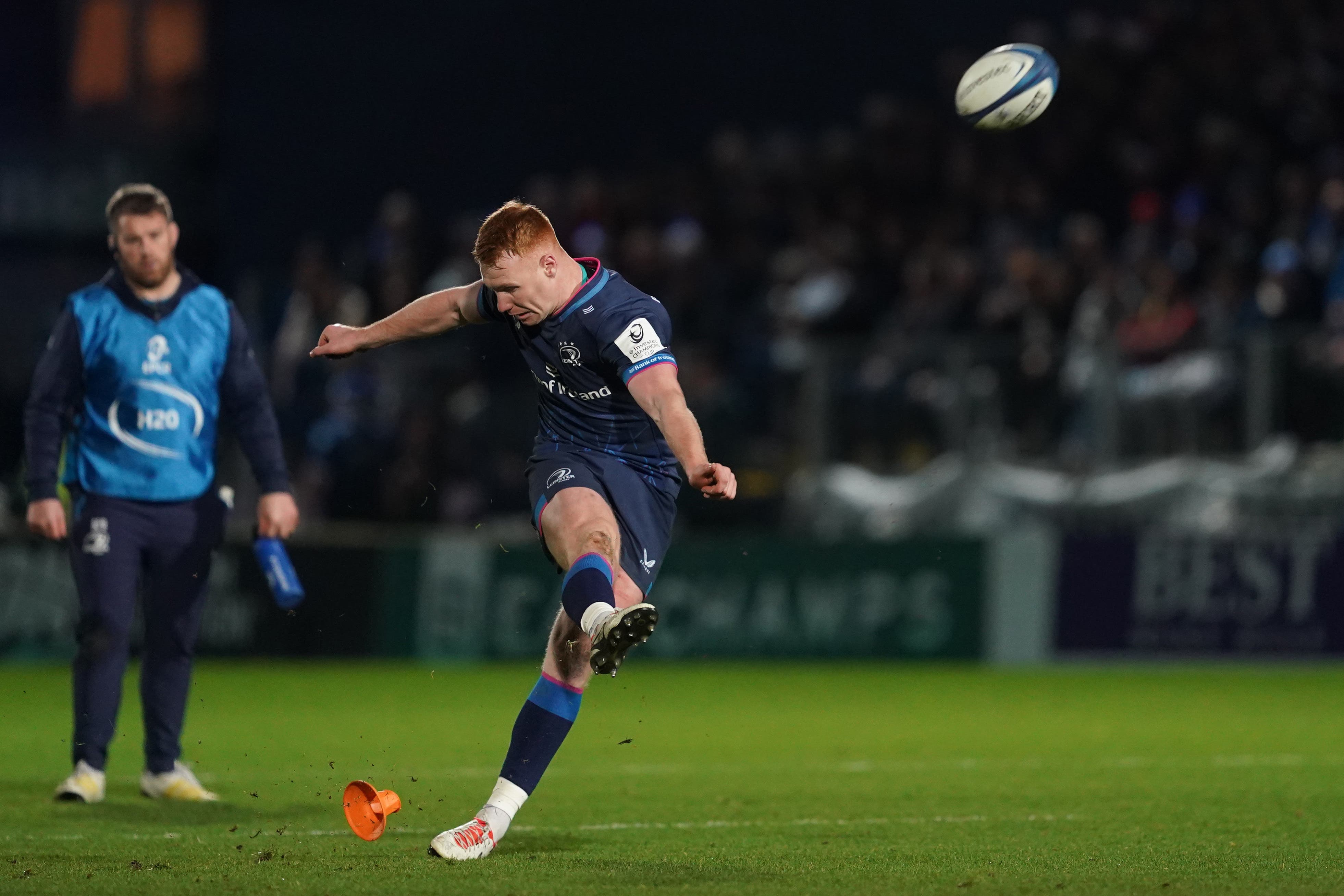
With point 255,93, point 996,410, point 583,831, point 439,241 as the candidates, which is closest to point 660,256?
point 439,241

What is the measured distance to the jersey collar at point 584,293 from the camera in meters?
6.68

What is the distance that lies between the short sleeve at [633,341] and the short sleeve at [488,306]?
406 mm

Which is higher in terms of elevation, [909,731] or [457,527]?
[457,527]

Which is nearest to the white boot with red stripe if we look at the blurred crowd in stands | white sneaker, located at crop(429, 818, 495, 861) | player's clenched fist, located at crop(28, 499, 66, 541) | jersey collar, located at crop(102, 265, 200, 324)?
white sneaker, located at crop(429, 818, 495, 861)

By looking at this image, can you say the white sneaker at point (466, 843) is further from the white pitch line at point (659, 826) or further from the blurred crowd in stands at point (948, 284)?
the blurred crowd in stands at point (948, 284)

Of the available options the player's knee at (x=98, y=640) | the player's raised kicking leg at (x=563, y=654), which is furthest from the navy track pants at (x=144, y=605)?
the player's raised kicking leg at (x=563, y=654)

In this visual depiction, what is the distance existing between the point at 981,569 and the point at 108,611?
9.50 m

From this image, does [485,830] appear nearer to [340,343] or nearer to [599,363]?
[599,363]

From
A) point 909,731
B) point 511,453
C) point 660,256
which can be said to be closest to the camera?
point 909,731

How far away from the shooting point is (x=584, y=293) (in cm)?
671

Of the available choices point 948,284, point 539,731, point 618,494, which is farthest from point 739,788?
point 948,284

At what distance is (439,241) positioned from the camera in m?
19.4

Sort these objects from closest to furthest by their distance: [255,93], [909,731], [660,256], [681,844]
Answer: [681,844] → [909,731] → [660,256] → [255,93]

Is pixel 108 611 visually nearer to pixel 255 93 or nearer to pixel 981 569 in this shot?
pixel 981 569
